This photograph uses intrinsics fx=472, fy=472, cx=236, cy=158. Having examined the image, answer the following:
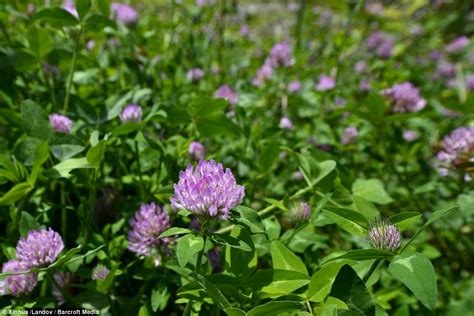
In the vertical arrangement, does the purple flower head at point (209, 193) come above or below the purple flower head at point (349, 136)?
above

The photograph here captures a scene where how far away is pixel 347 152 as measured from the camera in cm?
172

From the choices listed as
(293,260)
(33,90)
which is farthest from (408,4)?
(293,260)

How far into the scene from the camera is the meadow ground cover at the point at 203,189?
0.79m

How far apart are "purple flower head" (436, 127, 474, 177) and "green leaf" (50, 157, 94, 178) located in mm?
933

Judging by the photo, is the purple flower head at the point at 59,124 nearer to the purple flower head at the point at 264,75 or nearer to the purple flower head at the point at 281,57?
the purple flower head at the point at 281,57

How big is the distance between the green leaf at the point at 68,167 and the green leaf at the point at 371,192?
2.09 ft

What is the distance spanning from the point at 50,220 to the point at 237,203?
23.1 inches

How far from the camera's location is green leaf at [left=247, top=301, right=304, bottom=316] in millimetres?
700

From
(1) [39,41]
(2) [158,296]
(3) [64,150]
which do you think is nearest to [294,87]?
Answer: (1) [39,41]

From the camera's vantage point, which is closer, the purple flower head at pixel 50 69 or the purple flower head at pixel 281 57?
the purple flower head at pixel 50 69

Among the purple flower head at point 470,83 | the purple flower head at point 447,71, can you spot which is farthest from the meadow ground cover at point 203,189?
the purple flower head at point 447,71

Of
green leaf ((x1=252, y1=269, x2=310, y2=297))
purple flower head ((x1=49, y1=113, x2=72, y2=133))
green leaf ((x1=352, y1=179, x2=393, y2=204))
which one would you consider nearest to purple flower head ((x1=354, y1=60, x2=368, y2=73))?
green leaf ((x1=352, y1=179, x2=393, y2=204))

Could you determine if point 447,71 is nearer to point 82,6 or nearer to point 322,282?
point 82,6

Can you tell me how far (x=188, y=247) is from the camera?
28.1 inches
